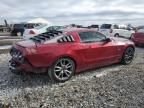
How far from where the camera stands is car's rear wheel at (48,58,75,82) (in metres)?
6.09

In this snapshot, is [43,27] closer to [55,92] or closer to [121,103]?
[55,92]

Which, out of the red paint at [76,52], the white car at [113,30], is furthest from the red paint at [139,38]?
the red paint at [76,52]

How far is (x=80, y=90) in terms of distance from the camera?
5434 mm

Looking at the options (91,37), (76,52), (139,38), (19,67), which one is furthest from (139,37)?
(19,67)

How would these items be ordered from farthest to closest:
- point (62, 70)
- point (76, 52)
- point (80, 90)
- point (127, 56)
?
1. point (127, 56)
2. point (76, 52)
3. point (62, 70)
4. point (80, 90)

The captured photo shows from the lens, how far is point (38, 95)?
17.0ft

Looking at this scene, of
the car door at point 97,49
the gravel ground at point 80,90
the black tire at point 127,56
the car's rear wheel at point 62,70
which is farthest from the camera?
the black tire at point 127,56

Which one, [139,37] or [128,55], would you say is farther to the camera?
[139,37]

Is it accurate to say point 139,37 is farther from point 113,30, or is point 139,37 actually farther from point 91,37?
point 91,37

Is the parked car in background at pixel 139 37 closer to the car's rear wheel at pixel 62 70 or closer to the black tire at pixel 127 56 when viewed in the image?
the black tire at pixel 127 56

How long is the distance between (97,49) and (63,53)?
1361 millimetres

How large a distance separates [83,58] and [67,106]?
235cm

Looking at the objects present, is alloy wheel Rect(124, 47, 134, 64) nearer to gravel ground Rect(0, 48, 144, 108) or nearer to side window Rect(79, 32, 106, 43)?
gravel ground Rect(0, 48, 144, 108)

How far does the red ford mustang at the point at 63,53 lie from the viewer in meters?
5.88
